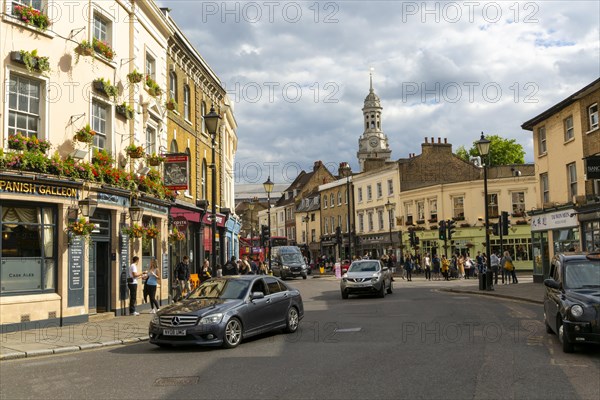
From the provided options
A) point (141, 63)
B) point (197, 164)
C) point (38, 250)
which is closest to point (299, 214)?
point (197, 164)

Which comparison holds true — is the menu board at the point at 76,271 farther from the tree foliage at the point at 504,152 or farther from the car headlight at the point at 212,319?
the tree foliage at the point at 504,152

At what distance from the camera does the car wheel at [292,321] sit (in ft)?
43.5

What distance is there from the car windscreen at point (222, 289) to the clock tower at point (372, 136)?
99.5 m

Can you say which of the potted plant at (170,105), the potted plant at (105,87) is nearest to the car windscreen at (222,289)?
the potted plant at (105,87)

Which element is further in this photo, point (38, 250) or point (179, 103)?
point (179, 103)

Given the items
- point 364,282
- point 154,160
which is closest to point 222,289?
point 154,160

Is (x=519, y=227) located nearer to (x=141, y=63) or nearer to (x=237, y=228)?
(x=237, y=228)

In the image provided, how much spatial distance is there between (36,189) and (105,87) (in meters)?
4.27

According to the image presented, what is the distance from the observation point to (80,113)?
16812 mm

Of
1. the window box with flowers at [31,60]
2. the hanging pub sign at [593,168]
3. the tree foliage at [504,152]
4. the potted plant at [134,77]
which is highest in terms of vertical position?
the tree foliage at [504,152]

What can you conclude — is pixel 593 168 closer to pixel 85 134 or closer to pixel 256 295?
pixel 256 295

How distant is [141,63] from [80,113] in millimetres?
4534

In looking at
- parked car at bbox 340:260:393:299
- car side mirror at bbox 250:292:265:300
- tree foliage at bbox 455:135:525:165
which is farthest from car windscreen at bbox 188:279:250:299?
tree foliage at bbox 455:135:525:165

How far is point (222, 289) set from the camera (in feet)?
41.2
